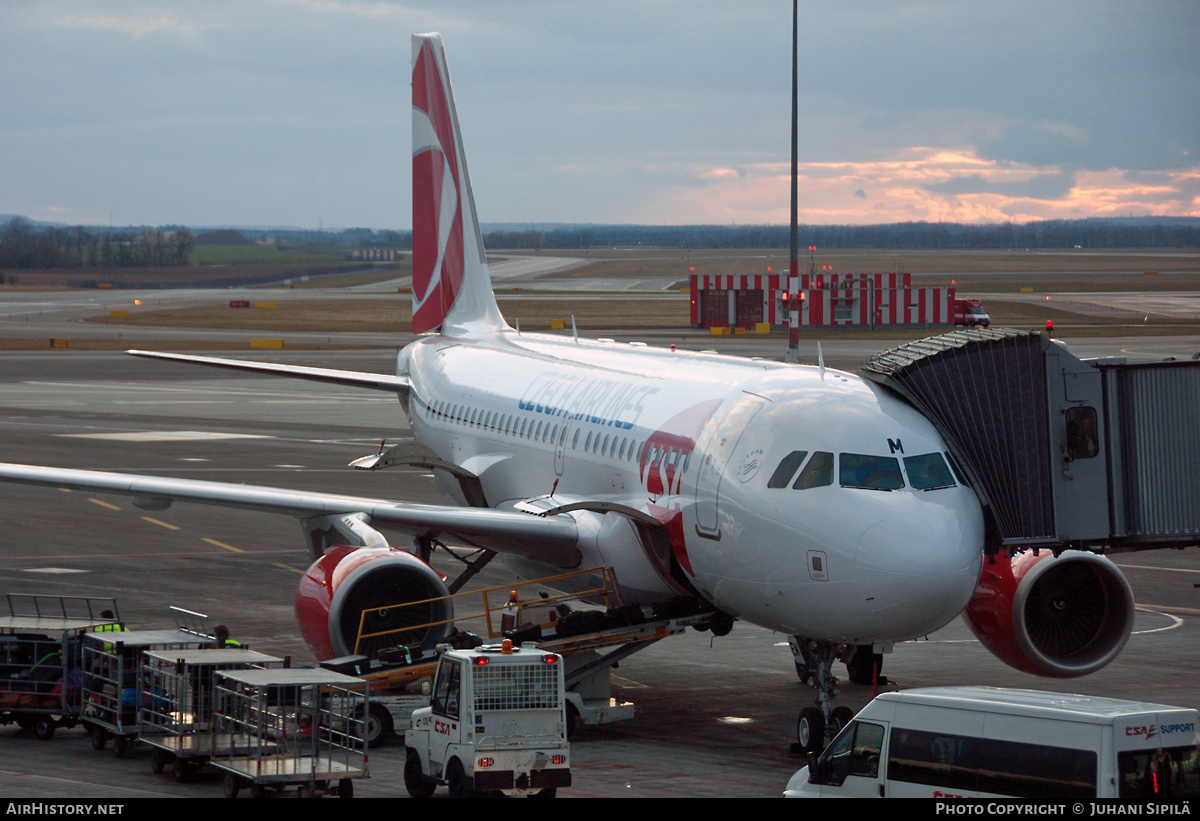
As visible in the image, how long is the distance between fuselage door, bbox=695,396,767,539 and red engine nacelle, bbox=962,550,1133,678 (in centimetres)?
447

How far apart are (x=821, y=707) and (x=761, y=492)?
9.40ft

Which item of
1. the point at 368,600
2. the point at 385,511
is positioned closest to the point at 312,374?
the point at 385,511

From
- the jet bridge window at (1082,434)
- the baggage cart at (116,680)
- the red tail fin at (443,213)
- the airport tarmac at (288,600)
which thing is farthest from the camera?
the red tail fin at (443,213)

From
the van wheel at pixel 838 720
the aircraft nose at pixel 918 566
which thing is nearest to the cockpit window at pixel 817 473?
the aircraft nose at pixel 918 566

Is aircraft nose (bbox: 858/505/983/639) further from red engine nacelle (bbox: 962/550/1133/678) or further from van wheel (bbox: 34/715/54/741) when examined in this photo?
van wheel (bbox: 34/715/54/741)

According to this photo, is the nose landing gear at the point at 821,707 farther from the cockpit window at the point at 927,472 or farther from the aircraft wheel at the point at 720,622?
the cockpit window at the point at 927,472

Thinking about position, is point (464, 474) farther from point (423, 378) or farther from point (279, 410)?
point (279, 410)

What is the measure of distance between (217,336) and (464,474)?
8690cm

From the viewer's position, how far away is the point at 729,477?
2047 cm

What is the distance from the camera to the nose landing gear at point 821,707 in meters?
19.5

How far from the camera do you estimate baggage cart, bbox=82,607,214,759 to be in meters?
20.4

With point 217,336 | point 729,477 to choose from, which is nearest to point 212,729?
point 729,477

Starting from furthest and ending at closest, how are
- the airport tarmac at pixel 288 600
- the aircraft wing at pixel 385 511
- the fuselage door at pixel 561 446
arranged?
the fuselage door at pixel 561 446
the aircraft wing at pixel 385 511
the airport tarmac at pixel 288 600

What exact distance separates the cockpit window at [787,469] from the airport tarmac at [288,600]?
3.72 metres
